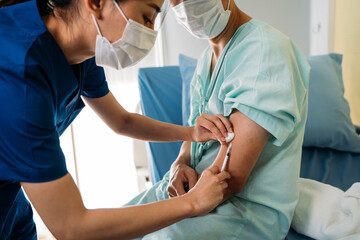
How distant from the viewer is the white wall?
2.44 m

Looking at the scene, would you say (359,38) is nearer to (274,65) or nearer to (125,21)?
(274,65)

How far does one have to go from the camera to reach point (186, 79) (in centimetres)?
191

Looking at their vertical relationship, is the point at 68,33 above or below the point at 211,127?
above

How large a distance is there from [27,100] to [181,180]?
619 mm

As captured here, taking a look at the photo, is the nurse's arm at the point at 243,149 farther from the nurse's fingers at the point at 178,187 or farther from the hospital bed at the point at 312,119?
the hospital bed at the point at 312,119

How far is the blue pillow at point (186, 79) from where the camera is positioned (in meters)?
1.84

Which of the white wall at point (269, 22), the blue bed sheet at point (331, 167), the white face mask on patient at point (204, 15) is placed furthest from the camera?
the white wall at point (269, 22)

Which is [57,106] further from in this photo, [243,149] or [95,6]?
[243,149]

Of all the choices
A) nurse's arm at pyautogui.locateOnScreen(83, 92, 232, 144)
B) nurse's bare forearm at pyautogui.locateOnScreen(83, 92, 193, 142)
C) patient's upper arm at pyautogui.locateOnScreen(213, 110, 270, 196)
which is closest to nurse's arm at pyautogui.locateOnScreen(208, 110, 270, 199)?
patient's upper arm at pyautogui.locateOnScreen(213, 110, 270, 196)

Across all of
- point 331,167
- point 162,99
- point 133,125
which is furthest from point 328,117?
point 133,125

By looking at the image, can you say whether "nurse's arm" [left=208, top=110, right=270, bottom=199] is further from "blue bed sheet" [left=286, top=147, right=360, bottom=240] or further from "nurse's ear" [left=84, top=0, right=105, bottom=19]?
"blue bed sheet" [left=286, top=147, right=360, bottom=240]

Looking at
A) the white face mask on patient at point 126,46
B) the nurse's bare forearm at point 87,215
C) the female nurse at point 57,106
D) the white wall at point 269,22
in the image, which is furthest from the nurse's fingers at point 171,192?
the white wall at point 269,22

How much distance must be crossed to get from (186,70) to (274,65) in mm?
1009

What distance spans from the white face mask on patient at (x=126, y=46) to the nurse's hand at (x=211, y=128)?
1.00 ft
